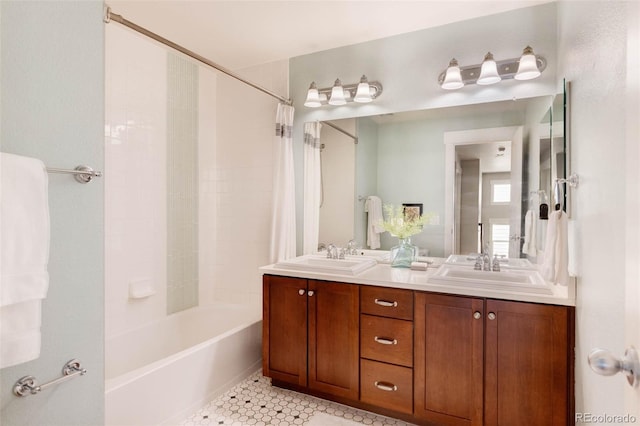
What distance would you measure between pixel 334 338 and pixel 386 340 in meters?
0.34

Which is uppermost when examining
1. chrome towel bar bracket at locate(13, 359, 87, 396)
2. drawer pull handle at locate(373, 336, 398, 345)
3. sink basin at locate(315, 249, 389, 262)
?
sink basin at locate(315, 249, 389, 262)

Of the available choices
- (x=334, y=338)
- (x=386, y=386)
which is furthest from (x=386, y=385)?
(x=334, y=338)

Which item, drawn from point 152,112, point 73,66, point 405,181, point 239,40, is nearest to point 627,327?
point 73,66

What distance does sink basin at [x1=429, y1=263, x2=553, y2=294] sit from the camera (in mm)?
1780

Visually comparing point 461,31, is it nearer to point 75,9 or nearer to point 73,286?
point 75,9

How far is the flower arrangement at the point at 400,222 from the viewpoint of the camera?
8.38ft

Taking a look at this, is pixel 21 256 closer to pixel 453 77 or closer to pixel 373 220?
pixel 373 220

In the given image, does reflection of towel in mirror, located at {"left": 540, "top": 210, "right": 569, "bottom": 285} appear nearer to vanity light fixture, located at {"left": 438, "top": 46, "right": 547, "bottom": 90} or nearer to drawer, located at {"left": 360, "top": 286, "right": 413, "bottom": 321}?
drawer, located at {"left": 360, "top": 286, "right": 413, "bottom": 321}

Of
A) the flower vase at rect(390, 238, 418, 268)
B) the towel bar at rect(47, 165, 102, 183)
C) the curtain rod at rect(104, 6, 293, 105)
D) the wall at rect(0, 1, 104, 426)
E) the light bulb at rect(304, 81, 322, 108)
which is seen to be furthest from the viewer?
the light bulb at rect(304, 81, 322, 108)

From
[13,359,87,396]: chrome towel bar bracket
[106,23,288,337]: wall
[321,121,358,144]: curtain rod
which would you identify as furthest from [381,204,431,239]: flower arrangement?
[13,359,87,396]: chrome towel bar bracket

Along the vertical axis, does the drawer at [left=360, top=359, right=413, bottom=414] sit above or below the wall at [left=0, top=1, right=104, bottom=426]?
below

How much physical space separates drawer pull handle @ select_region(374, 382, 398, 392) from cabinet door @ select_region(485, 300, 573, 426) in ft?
1.60

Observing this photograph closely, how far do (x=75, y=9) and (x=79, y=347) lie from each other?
1221 mm

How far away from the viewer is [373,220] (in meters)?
2.71
